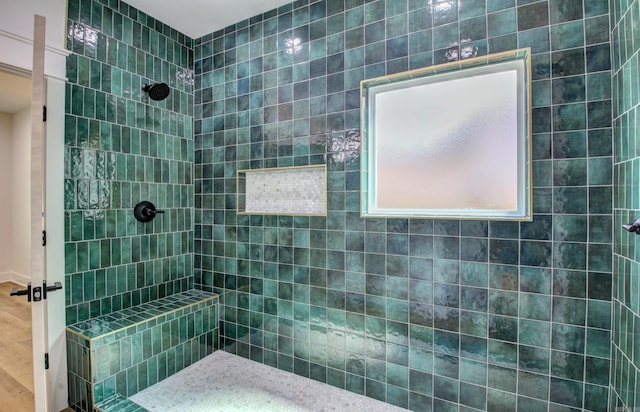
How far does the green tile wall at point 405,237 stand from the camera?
60.4 inches

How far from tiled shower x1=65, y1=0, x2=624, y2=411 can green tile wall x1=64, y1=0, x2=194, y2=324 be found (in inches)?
0.5

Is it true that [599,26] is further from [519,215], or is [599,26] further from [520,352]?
[520,352]

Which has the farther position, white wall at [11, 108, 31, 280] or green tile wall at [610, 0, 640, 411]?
white wall at [11, 108, 31, 280]

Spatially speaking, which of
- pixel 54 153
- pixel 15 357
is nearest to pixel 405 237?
pixel 54 153

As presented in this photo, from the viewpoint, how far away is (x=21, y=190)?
4.15m

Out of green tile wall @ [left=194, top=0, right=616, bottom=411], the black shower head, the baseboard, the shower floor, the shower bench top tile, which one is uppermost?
the black shower head

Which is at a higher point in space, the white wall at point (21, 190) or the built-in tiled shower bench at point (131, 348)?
the white wall at point (21, 190)

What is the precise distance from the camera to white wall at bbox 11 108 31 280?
405cm

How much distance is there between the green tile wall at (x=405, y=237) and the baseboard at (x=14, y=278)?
10.9 ft

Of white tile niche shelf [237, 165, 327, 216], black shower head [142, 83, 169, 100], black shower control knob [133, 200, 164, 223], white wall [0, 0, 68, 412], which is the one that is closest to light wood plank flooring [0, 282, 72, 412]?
white wall [0, 0, 68, 412]

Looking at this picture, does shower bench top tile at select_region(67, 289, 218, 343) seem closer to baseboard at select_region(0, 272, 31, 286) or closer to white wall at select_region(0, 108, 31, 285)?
white wall at select_region(0, 108, 31, 285)

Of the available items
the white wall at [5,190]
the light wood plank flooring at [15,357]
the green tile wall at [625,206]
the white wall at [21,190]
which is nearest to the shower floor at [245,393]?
the light wood plank flooring at [15,357]

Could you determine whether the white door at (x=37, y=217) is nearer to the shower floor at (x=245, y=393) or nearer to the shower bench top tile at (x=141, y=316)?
the shower bench top tile at (x=141, y=316)

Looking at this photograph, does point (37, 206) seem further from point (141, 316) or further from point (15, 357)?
point (15, 357)
